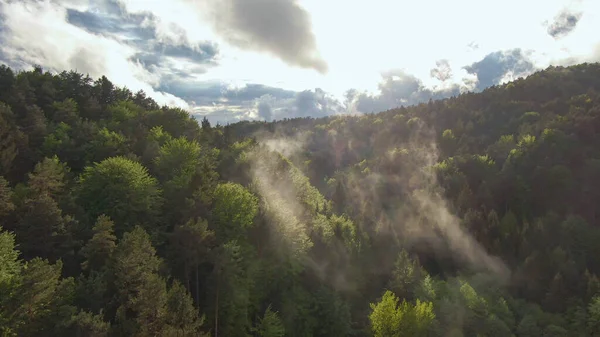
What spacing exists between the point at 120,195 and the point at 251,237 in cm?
2200

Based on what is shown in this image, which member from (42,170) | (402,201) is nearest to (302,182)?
(402,201)

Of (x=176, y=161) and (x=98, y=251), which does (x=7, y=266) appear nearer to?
(x=98, y=251)

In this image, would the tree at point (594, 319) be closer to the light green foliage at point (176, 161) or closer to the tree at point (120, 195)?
the light green foliage at point (176, 161)

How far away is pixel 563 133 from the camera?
147 metres

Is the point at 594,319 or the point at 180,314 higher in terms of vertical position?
the point at 180,314

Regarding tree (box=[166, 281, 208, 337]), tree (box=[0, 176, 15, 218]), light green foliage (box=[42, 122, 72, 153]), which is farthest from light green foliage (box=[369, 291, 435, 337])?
light green foliage (box=[42, 122, 72, 153])

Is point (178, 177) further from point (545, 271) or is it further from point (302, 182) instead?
point (545, 271)

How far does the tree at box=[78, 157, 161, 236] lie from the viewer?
176 feet

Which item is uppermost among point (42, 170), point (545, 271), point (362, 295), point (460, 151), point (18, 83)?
point (18, 83)

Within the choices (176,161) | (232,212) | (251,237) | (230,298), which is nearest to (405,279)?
(251,237)

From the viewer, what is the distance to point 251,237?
65.4 metres

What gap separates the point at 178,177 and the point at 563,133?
147269mm

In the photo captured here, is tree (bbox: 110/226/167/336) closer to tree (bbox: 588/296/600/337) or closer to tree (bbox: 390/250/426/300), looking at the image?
tree (bbox: 390/250/426/300)

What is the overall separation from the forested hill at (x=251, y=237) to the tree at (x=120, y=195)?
0.95 ft
